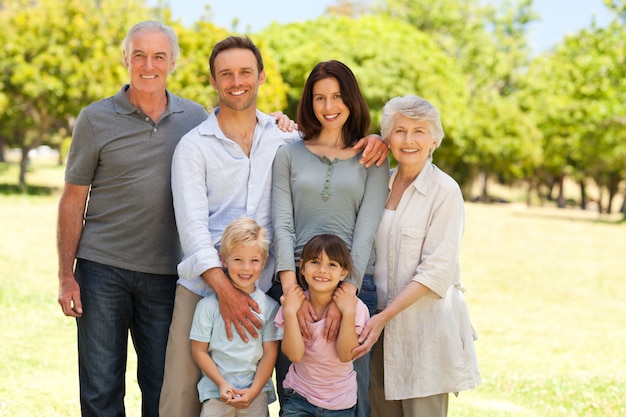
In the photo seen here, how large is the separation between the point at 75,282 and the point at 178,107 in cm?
115

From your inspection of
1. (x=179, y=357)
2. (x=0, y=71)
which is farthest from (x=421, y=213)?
(x=0, y=71)

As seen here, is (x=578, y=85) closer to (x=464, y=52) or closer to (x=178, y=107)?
(x=464, y=52)

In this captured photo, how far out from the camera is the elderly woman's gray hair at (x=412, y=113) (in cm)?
416

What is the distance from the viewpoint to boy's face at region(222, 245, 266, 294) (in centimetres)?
392

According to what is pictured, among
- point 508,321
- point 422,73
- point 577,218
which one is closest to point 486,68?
point 422,73

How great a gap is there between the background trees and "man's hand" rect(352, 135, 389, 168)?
20.5 m

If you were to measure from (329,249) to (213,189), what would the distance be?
74 cm

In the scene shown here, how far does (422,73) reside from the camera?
35.3 meters

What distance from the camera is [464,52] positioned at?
4734 cm

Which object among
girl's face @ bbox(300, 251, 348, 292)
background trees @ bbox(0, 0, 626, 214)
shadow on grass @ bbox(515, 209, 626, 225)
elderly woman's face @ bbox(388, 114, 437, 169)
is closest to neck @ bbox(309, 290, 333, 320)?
girl's face @ bbox(300, 251, 348, 292)

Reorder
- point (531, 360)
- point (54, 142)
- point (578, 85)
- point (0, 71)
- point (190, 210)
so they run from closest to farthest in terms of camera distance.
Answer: point (190, 210)
point (531, 360)
point (0, 71)
point (578, 85)
point (54, 142)

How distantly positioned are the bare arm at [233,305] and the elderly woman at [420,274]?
675mm

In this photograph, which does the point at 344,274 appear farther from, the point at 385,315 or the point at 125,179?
the point at 125,179

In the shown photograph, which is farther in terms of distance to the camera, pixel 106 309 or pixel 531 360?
pixel 531 360
